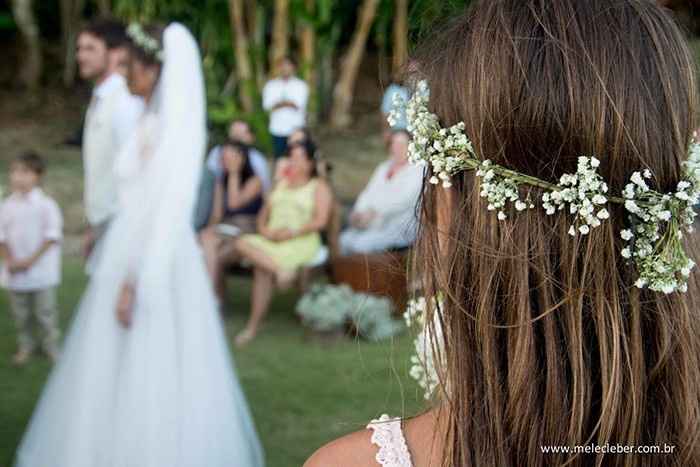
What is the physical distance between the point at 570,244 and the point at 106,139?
4.12 meters

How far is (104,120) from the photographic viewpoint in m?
4.91

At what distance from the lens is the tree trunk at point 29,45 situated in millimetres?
15258

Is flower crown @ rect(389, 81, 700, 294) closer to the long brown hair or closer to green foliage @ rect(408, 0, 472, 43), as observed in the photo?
the long brown hair

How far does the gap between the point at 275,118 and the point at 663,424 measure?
947 cm

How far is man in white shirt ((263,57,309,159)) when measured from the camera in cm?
1030

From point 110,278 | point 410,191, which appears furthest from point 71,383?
point 410,191

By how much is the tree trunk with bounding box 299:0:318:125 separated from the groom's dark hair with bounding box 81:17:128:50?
7.83 meters

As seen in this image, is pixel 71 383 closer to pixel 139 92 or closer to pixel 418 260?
pixel 139 92

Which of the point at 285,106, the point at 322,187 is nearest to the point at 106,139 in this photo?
the point at 322,187

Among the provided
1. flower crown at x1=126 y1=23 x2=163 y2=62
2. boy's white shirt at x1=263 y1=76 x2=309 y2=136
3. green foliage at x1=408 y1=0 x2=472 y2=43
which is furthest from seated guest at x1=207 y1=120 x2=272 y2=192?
green foliage at x1=408 y1=0 x2=472 y2=43

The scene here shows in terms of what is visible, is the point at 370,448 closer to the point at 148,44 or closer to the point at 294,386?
the point at 148,44

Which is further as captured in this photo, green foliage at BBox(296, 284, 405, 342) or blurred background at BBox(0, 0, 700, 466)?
green foliage at BBox(296, 284, 405, 342)

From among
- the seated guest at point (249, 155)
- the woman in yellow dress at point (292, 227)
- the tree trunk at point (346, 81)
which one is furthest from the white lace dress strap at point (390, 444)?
the tree trunk at point (346, 81)

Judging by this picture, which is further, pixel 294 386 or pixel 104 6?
pixel 104 6
